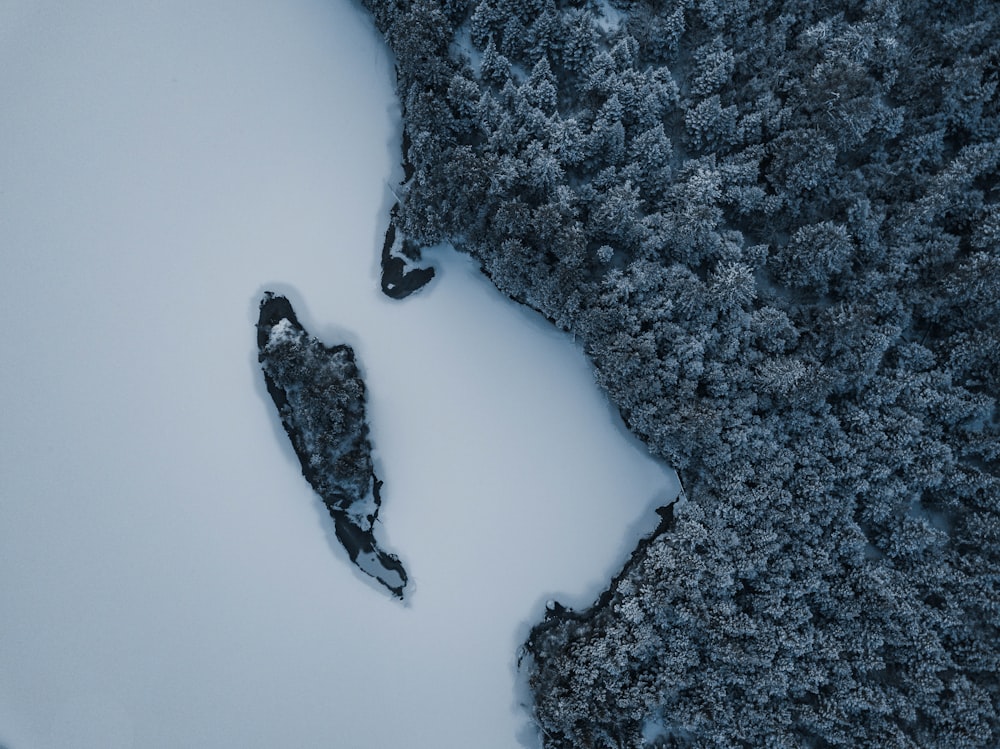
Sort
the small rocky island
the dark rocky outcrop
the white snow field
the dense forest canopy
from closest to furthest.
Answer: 1. the dense forest canopy
2. the white snow field
3. the small rocky island
4. the dark rocky outcrop

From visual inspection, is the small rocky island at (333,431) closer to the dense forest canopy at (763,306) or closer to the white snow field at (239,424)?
the white snow field at (239,424)

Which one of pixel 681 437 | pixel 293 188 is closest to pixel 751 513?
pixel 681 437

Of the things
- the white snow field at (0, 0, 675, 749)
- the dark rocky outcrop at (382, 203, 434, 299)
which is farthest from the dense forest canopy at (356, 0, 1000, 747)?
the white snow field at (0, 0, 675, 749)

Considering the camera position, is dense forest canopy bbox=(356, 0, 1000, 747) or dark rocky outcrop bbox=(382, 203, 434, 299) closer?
dense forest canopy bbox=(356, 0, 1000, 747)

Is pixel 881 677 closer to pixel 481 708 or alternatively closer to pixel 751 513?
pixel 751 513

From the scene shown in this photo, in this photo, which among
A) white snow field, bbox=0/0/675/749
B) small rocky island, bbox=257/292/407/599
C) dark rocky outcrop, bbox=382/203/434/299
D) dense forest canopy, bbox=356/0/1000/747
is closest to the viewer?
dense forest canopy, bbox=356/0/1000/747

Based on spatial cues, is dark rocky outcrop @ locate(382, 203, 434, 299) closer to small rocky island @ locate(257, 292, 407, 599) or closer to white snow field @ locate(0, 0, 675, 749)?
white snow field @ locate(0, 0, 675, 749)

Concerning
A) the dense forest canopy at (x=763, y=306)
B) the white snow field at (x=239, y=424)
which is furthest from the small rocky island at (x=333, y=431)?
the dense forest canopy at (x=763, y=306)
